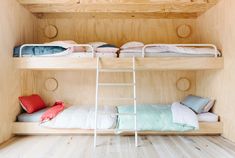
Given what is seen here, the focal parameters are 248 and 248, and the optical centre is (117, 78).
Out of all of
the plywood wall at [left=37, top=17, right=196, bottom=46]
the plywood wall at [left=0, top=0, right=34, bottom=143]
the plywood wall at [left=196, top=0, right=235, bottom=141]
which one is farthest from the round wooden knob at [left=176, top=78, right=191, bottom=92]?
the plywood wall at [left=0, top=0, right=34, bottom=143]

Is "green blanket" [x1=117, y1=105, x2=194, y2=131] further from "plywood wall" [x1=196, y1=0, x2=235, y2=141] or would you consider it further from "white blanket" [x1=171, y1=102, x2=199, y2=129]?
"plywood wall" [x1=196, y1=0, x2=235, y2=141]

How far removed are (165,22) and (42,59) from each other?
241 cm

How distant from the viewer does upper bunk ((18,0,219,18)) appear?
11.5ft

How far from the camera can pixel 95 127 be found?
3.18 meters

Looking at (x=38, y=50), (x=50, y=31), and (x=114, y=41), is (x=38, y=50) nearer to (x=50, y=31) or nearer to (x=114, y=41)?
(x=50, y=31)

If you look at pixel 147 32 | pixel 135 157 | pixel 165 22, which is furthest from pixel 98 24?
pixel 135 157

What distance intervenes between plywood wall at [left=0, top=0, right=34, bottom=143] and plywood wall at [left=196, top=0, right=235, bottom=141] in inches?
116

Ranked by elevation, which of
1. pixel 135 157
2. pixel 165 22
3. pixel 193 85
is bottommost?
pixel 135 157

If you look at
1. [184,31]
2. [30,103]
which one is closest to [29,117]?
[30,103]

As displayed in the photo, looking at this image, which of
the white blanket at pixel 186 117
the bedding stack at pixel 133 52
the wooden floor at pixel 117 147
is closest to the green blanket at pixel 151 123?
the white blanket at pixel 186 117

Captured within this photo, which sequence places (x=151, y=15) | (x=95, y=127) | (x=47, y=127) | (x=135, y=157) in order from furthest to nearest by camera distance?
(x=151, y=15)
(x=47, y=127)
(x=95, y=127)
(x=135, y=157)

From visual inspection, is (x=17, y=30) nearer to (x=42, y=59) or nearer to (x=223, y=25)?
(x=42, y=59)

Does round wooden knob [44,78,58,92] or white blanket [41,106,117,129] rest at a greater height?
round wooden knob [44,78,58,92]

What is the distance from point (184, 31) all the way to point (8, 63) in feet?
10.0
